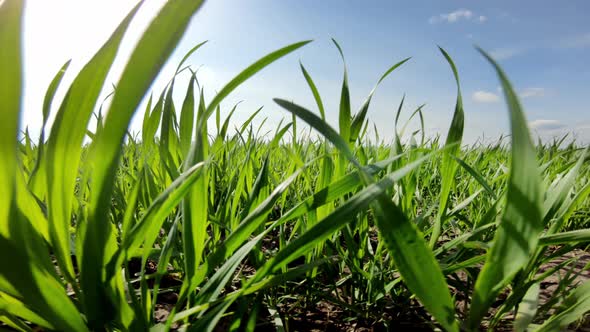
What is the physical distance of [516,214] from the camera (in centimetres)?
33

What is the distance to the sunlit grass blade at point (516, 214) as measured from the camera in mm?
288

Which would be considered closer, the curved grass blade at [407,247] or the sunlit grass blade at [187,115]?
the curved grass blade at [407,247]

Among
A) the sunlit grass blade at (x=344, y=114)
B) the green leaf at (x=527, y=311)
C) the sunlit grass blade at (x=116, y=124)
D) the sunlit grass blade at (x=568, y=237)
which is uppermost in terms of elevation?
the sunlit grass blade at (x=344, y=114)

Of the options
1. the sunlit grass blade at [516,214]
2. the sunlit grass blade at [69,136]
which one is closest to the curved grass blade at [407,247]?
the sunlit grass blade at [516,214]

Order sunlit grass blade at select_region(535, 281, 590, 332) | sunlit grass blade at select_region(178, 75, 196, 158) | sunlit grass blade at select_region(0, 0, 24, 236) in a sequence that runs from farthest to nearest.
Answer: sunlit grass blade at select_region(178, 75, 196, 158) < sunlit grass blade at select_region(535, 281, 590, 332) < sunlit grass blade at select_region(0, 0, 24, 236)

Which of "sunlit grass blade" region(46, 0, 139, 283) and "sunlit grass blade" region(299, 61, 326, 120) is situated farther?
"sunlit grass blade" region(299, 61, 326, 120)

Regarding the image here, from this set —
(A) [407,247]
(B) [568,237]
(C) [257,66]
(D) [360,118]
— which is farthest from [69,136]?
(B) [568,237]

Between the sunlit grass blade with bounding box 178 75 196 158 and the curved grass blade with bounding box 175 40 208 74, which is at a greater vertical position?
the curved grass blade with bounding box 175 40 208 74

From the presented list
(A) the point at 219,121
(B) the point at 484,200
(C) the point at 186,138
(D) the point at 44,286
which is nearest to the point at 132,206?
(D) the point at 44,286

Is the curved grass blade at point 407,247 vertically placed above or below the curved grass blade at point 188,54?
Result: below

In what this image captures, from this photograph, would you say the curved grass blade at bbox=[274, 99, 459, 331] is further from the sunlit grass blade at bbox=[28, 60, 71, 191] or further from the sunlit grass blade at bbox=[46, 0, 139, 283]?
the sunlit grass blade at bbox=[28, 60, 71, 191]

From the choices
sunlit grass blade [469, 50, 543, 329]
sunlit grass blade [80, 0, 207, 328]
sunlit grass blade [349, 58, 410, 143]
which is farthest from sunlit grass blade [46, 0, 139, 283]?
sunlit grass blade [349, 58, 410, 143]

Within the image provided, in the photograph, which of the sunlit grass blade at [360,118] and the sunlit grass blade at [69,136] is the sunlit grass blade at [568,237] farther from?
the sunlit grass blade at [69,136]

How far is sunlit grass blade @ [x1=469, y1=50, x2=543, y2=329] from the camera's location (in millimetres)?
288
